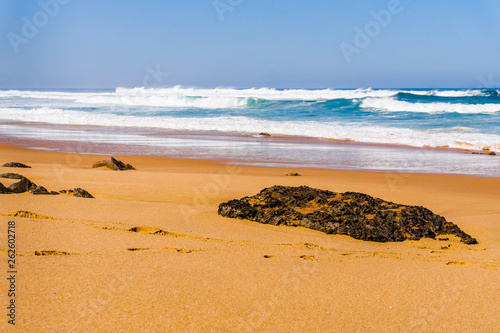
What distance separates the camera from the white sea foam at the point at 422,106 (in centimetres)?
3922

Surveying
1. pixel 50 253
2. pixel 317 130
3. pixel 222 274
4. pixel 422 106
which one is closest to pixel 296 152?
pixel 317 130

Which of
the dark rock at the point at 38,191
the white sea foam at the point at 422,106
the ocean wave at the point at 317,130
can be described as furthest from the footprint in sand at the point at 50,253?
the white sea foam at the point at 422,106

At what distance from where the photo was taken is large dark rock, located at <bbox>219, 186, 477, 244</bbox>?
5.07m

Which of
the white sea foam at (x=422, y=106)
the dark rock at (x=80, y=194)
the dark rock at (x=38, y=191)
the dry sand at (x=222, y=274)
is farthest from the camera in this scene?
the white sea foam at (x=422, y=106)

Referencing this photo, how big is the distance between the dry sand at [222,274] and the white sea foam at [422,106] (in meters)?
→ 36.1

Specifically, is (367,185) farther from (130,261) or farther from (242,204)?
(130,261)

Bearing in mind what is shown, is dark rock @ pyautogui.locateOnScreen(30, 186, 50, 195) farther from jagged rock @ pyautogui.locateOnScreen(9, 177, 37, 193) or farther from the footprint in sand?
the footprint in sand

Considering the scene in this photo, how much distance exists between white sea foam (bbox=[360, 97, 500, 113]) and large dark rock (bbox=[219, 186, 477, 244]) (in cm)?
3509

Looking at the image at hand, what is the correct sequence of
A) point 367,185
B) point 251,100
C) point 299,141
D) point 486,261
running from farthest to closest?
point 251,100, point 299,141, point 367,185, point 486,261

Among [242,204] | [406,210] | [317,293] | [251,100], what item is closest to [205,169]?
[242,204]

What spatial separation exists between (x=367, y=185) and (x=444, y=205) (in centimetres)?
184

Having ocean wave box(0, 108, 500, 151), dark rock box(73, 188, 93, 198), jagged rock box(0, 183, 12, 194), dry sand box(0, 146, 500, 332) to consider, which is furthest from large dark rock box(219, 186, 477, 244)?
ocean wave box(0, 108, 500, 151)

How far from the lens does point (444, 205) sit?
6.98 m

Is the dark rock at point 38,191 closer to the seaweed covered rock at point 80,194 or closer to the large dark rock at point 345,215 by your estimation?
the seaweed covered rock at point 80,194
